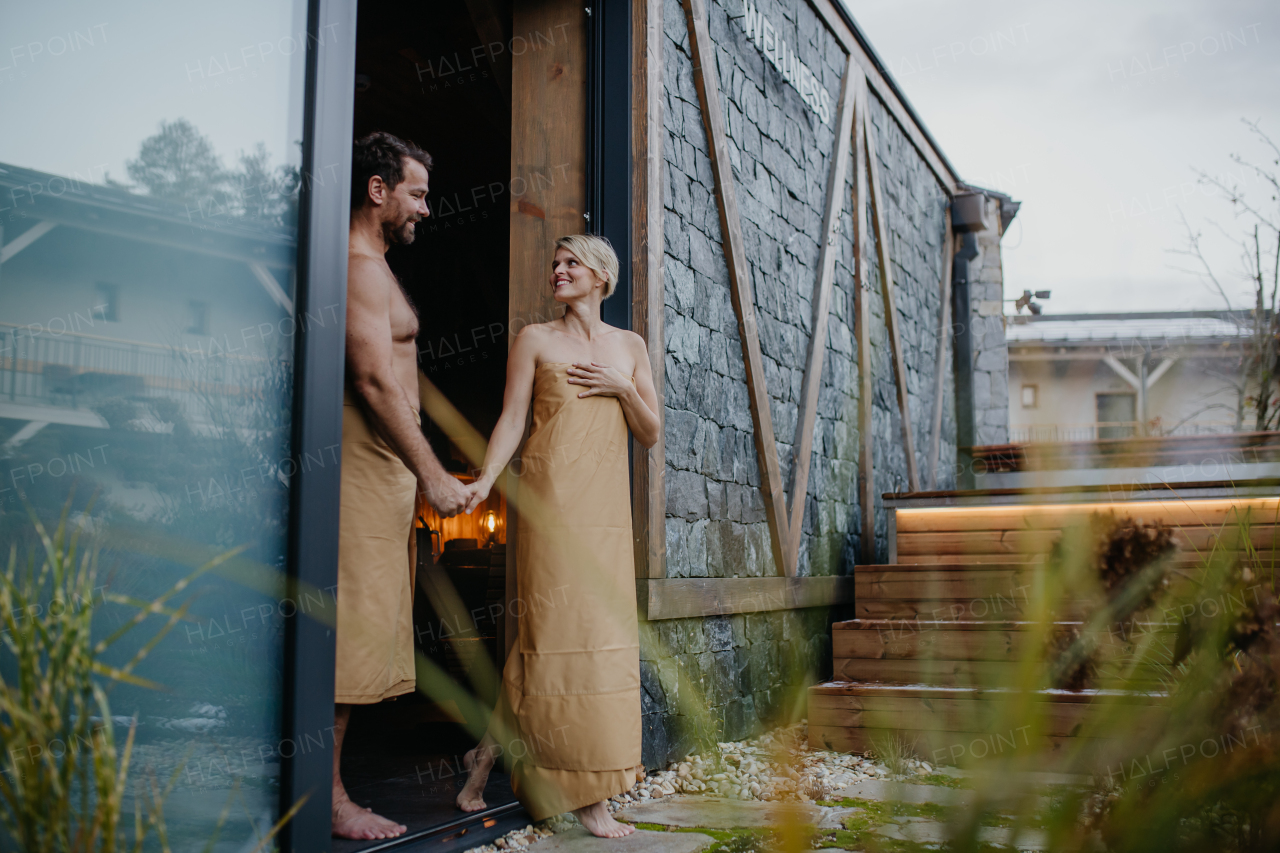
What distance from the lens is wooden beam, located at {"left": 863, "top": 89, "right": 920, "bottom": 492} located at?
6.48 m

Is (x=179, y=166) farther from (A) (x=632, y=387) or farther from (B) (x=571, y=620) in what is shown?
(B) (x=571, y=620)

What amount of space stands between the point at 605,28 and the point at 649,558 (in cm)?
207

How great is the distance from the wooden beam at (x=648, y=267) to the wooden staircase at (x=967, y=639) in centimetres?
95

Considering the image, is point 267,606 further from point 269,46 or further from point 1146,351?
point 1146,351

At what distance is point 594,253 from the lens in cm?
290

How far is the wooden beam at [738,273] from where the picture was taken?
415 centimetres

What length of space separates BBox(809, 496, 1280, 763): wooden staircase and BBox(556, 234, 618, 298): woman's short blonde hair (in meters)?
1.32

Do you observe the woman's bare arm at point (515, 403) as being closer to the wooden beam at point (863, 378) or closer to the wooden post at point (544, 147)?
the wooden post at point (544, 147)

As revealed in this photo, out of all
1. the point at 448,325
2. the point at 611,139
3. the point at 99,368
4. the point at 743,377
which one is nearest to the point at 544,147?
the point at 611,139

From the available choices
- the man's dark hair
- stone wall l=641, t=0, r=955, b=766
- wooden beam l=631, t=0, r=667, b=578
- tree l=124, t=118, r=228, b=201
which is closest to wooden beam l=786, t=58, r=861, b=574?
stone wall l=641, t=0, r=955, b=766

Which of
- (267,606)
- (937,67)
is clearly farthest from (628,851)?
(937,67)

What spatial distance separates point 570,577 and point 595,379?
59 cm

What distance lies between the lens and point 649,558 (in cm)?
345

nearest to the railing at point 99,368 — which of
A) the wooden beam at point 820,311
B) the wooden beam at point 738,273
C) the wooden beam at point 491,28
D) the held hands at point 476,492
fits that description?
the held hands at point 476,492
